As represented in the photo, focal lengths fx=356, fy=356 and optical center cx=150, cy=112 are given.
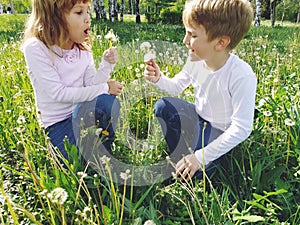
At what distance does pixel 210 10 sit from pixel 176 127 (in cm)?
60

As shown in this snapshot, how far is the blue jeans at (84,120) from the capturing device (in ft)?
5.70

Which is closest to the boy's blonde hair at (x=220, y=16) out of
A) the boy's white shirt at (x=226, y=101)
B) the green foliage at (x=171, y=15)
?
the boy's white shirt at (x=226, y=101)

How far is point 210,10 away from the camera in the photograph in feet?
4.84

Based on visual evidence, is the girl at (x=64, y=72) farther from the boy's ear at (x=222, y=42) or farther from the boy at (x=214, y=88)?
the boy's ear at (x=222, y=42)

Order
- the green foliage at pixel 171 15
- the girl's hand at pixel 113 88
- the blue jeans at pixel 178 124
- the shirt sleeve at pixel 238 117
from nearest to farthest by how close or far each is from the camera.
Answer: the shirt sleeve at pixel 238 117 < the blue jeans at pixel 178 124 < the girl's hand at pixel 113 88 < the green foliage at pixel 171 15

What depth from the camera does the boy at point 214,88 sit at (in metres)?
1.48

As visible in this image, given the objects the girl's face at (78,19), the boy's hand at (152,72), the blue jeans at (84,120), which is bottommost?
the blue jeans at (84,120)

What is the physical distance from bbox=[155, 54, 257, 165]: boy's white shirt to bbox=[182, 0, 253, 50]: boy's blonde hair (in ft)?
0.46

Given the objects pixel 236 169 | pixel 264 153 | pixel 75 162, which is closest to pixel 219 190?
pixel 236 169

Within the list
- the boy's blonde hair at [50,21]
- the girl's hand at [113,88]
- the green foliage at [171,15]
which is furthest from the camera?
the green foliage at [171,15]

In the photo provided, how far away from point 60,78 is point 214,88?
0.76m

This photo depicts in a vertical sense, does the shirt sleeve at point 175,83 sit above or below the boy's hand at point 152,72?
below

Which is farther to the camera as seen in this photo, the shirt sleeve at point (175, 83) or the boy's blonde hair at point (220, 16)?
the shirt sleeve at point (175, 83)

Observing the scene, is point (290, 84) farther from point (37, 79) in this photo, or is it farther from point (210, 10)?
point (37, 79)
